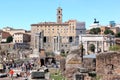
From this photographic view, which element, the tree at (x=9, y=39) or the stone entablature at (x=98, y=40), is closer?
the stone entablature at (x=98, y=40)

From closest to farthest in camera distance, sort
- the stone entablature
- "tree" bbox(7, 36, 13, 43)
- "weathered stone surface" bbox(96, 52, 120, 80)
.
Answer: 1. "weathered stone surface" bbox(96, 52, 120, 80)
2. the stone entablature
3. "tree" bbox(7, 36, 13, 43)

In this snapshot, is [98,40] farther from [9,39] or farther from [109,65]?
[109,65]

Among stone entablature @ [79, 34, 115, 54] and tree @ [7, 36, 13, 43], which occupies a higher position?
tree @ [7, 36, 13, 43]

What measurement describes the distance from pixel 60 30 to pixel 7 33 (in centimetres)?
2610

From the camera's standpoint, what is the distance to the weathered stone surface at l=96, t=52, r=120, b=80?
46.7 ft

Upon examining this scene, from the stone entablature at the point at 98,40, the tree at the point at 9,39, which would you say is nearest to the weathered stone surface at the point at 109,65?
the stone entablature at the point at 98,40

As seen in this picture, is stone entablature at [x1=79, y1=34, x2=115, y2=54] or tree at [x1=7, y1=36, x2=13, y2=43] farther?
tree at [x1=7, y1=36, x2=13, y2=43]

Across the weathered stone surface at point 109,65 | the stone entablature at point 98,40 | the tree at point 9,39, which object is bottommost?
the weathered stone surface at point 109,65

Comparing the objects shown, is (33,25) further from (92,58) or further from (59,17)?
(92,58)

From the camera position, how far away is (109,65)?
1442 cm

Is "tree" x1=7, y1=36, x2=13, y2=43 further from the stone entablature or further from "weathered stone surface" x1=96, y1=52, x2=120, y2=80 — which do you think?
"weathered stone surface" x1=96, y1=52, x2=120, y2=80

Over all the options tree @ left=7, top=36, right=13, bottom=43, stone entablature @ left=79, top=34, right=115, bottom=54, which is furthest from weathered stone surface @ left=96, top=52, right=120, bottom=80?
tree @ left=7, top=36, right=13, bottom=43

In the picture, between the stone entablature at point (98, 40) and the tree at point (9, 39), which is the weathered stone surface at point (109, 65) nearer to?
the stone entablature at point (98, 40)

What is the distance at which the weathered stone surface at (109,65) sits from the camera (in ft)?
46.7
